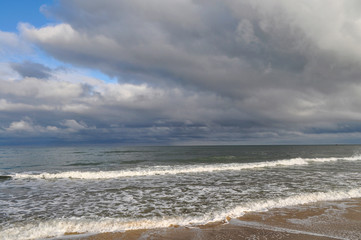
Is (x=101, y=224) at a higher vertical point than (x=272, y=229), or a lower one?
lower

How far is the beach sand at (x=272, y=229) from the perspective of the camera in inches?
279

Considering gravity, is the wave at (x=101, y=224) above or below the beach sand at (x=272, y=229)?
below

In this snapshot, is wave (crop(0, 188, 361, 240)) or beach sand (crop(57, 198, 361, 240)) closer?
beach sand (crop(57, 198, 361, 240))

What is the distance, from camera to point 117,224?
333 inches

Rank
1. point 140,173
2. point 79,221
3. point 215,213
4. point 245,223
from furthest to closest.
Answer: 1. point 140,173
2. point 215,213
3. point 79,221
4. point 245,223

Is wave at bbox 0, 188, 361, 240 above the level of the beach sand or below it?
below

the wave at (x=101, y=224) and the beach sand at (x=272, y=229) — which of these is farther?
the wave at (x=101, y=224)

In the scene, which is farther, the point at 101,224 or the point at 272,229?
the point at 101,224

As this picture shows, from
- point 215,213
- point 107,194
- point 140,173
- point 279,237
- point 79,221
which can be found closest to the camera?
point 279,237

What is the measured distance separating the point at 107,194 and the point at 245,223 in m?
9.56

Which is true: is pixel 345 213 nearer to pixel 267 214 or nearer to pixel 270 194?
pixel 267 214

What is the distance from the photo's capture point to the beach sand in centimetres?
710

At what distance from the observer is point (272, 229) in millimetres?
7633

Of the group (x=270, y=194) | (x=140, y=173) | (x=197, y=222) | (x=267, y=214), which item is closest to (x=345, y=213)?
(x=267, y=214)
